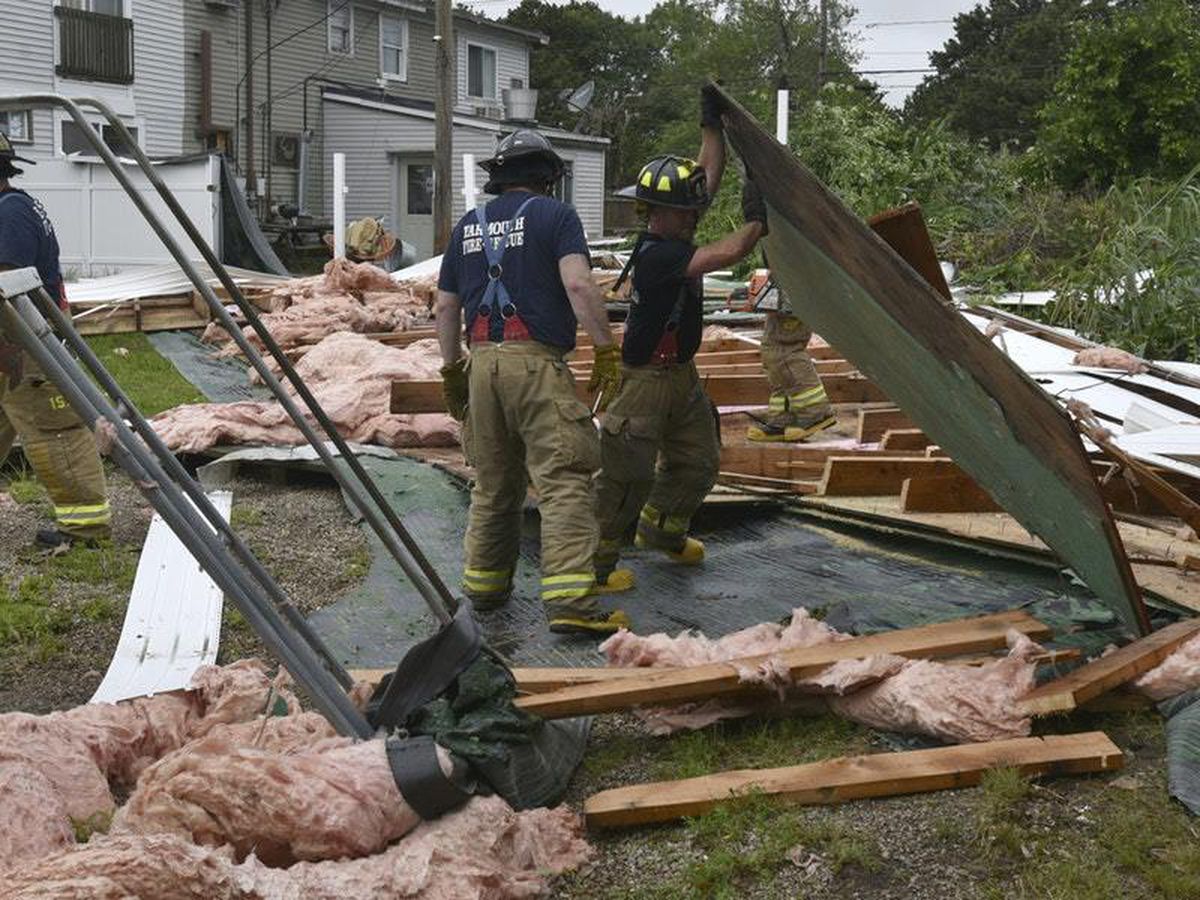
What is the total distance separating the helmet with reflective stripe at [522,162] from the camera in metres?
5.46

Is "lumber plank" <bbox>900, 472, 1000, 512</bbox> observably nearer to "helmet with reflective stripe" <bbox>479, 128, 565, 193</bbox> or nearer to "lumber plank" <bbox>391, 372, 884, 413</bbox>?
"helmet with reflective stripe" <bbox>479, 128, 565, 193</bbox>

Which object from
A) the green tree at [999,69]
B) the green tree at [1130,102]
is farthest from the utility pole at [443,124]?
the green tree at [999,69]

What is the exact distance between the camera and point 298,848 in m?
3.23

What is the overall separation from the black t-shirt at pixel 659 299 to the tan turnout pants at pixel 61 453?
104 inches

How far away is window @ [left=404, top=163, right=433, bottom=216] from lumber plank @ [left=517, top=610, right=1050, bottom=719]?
30.3 m

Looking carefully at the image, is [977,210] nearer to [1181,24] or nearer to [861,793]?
[1181,24]

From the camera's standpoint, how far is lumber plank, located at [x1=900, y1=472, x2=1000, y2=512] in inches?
245

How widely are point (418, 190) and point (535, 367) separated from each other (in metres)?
29.4

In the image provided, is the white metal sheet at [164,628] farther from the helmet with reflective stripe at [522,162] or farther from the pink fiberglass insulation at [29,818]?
the helmet with reflective stripe at [522,162]

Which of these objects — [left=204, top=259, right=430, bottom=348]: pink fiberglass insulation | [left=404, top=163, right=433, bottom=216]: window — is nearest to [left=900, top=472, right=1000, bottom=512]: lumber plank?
[left=204, top=259, right=430, bottom=348]: pink fiberglass insulation

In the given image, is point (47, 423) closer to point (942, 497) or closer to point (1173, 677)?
point (942, 497)

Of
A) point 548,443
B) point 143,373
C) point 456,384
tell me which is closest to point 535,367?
point 548,443

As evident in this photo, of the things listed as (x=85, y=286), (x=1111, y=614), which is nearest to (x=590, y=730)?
(x=1111, y=614)

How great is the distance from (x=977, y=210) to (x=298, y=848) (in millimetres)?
15268
